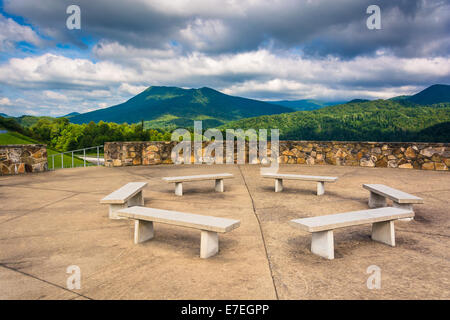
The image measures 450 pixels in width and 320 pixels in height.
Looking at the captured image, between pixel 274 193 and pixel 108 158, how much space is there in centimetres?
624

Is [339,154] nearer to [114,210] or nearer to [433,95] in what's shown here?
[114,210]

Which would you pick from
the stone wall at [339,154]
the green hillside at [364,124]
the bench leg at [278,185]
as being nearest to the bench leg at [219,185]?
the bench leg at [278,185]

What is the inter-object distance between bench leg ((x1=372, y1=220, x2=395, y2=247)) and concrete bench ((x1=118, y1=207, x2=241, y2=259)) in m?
1.63

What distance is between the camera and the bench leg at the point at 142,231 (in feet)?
11.2

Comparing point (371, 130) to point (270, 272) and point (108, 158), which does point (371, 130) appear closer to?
point (108, 158)

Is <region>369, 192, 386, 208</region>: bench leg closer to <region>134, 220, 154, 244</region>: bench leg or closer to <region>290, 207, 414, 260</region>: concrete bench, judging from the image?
<region>290, 207, 414, 260</region>: concrete bench

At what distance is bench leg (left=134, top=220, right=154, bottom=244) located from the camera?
3.42 metres

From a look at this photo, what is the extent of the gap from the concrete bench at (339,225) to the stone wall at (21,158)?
26.7ft

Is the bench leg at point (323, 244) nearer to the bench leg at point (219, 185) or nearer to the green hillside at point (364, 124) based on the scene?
the bench leg at point (219, 185)

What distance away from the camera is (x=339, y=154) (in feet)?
34.3

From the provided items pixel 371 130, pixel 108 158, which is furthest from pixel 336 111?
pixel 108 158

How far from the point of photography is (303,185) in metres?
7.15

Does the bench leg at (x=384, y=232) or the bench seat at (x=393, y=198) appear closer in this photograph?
the bench leg at (x=384, y=232)

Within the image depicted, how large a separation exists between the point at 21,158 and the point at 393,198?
890 centimetres
